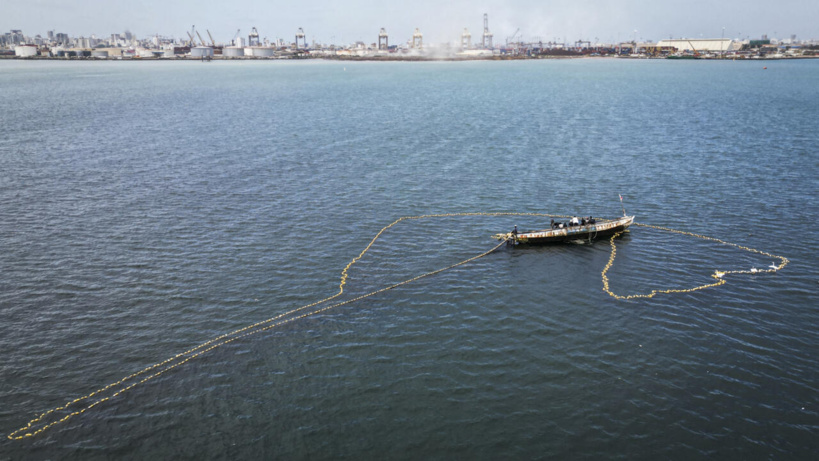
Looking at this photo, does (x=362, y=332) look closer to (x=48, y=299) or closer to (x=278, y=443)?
(x=278, y=443)

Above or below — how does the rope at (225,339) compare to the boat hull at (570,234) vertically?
below

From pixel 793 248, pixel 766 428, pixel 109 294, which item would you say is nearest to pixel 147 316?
pixel 109 294

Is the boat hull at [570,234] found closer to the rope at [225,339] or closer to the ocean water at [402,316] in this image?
the rope at [225,339]

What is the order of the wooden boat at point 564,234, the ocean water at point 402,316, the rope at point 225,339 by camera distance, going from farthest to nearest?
the wooden boat at point 564,234 < the rope at point 225,339 < the ocean water at point 402,316

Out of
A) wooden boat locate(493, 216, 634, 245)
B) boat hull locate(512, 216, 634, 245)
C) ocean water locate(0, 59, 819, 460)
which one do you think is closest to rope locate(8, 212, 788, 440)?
ocean water locate(0, 59, 819, 460)

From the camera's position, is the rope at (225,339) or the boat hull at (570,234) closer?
the rope at (225,339)

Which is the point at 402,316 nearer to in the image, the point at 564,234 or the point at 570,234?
the point at 564,234

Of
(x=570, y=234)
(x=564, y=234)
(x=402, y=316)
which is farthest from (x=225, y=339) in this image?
(x=570, y=234)

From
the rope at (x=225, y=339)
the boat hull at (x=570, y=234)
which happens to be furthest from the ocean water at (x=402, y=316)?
the boat hull at (x=570, y=234)

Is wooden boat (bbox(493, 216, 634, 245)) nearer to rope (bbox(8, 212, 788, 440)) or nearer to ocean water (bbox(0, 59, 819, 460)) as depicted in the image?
rope (bbox(8, 212, 788, 440))
